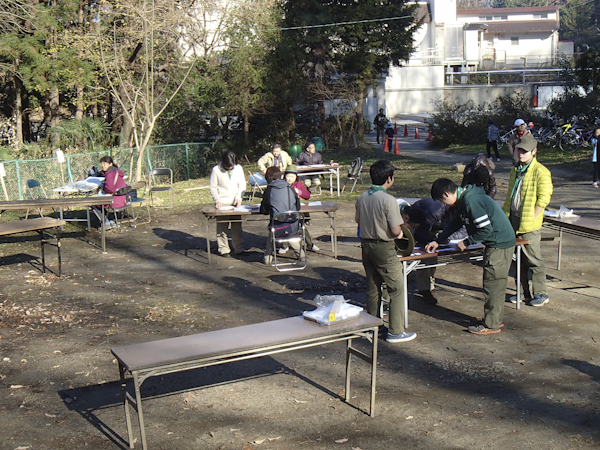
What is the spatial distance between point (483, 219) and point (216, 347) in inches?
120

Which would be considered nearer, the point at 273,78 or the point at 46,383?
the point at 46,383

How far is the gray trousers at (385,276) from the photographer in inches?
219

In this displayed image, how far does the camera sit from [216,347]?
4070 millimetres

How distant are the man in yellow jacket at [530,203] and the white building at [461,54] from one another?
87.3ft

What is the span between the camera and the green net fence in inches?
640

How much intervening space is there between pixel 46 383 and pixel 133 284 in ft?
10.5

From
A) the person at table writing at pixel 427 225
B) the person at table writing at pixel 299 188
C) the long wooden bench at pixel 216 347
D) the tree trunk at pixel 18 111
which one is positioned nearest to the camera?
the long wooden bench at pixel 216 347

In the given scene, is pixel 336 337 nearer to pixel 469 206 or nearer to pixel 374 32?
pixel 469 206

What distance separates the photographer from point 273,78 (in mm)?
25453

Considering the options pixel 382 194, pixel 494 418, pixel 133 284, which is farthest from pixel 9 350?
pixel 494 418

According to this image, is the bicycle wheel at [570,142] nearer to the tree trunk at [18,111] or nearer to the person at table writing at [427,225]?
the person at table writing at [427,225]

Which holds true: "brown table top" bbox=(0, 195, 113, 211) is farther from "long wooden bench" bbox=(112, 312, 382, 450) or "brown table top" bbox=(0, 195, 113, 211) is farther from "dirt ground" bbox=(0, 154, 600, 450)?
"long wooden bench" bbox=(112, 312, 382, 450)

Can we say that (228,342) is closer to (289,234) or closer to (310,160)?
(289,234)

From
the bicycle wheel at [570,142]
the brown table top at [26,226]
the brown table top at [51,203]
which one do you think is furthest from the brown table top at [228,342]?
the bicycle wheel at [570,142]
